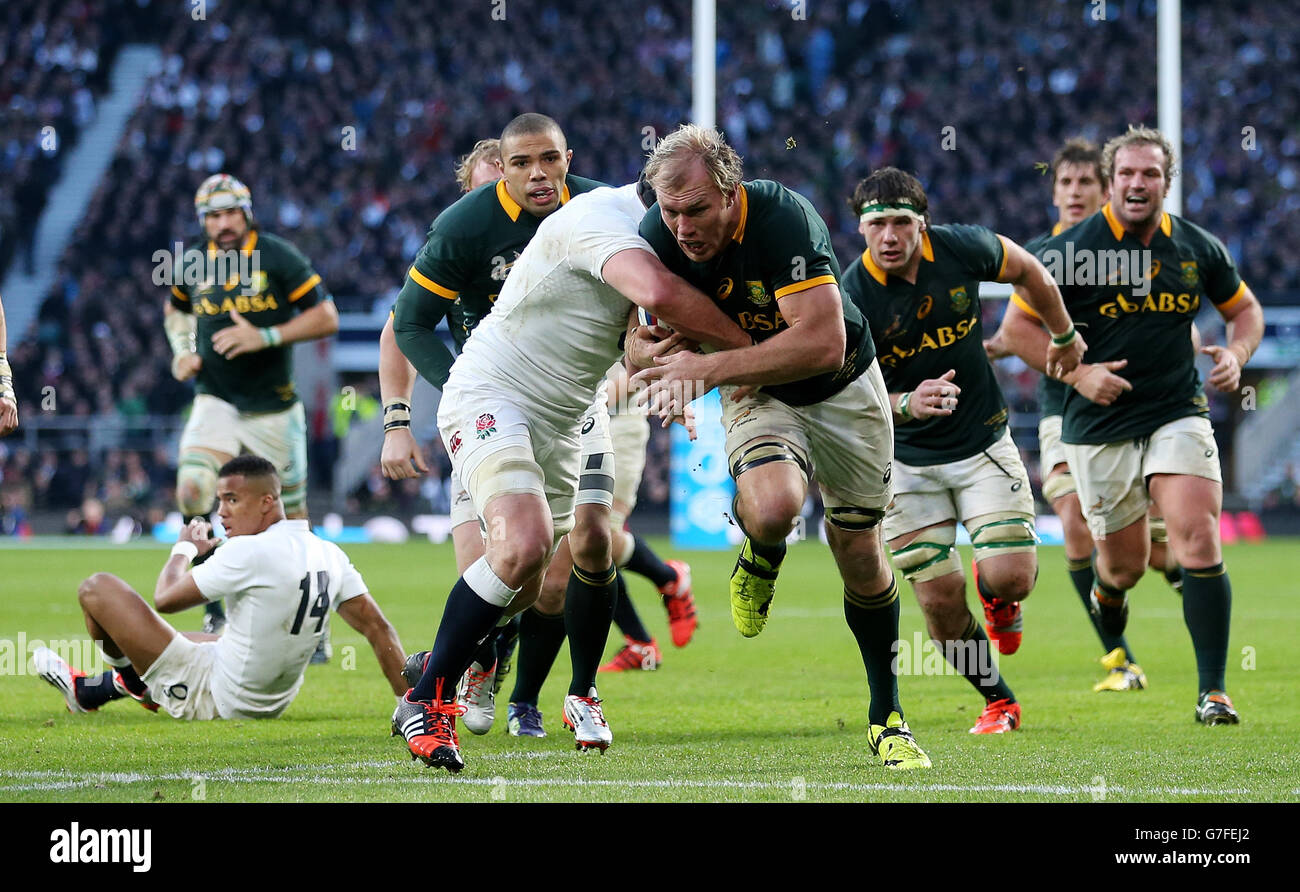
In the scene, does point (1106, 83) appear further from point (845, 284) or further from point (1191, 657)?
point (845, 284)

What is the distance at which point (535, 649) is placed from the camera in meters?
6.39

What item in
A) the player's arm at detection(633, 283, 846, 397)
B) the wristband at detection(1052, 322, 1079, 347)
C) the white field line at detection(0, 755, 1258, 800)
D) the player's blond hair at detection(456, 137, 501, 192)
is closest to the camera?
the white field line at detection(0, 755, 1258, 800)

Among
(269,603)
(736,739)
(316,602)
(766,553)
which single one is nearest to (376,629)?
(316,602)

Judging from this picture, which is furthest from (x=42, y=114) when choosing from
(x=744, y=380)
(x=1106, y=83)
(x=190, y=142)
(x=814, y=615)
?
(x=744, y=380)

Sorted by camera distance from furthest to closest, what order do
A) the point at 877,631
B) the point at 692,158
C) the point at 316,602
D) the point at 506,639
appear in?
the point at 506,639 → the point at 316,602 → the point at 877,631 → the point at 692,158

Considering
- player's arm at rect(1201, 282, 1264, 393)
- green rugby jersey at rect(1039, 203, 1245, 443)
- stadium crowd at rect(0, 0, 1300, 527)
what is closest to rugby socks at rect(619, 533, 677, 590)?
green rugby jersey at rect(1039, 203, 1245, 443)

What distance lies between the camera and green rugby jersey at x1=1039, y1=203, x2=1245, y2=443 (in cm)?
694

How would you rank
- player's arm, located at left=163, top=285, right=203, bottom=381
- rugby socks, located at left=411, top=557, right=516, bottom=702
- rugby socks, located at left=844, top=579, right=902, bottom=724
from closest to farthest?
rugby socks, located at left=411, top=557, right=516, bottom=702
rugby socks, located at left=844, top=579, right=902, bottom=724
player's arm, located at left=163, top=285, right=203, bottom=381

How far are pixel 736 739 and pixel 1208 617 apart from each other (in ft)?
6.87

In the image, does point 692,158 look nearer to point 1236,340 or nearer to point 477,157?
point 477,157

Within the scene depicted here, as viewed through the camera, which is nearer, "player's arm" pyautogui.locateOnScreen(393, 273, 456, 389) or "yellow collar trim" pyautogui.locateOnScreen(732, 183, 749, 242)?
"yellow collar trim" pyautogui.locateOnScreen(732, 183, 749, 242)

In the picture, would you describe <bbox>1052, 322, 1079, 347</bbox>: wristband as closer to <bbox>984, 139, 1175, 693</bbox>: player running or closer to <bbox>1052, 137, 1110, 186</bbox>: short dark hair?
<bbox>984, 139, 1175, 693</bbox>: player running

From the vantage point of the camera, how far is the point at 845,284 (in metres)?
6.46

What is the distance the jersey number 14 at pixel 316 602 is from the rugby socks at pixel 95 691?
40.5 inches
